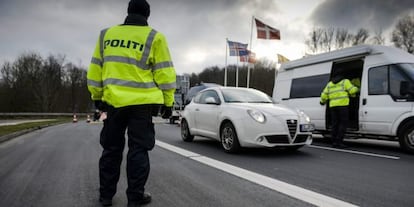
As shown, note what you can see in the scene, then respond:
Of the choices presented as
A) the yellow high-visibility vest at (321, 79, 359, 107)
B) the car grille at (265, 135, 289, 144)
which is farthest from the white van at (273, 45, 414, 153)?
the car grille at (265, 135, 289, 144)

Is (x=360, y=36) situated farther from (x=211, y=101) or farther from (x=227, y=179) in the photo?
(x=227, y=179)

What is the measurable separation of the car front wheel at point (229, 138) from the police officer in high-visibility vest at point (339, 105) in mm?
2882

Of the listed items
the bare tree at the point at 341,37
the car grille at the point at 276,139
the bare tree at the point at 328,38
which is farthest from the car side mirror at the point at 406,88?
the bare tree at the point at 328,38

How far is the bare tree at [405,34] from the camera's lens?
41125 millimetres

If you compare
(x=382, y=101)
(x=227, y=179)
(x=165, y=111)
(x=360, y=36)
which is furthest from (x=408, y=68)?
(x=360, y=36)

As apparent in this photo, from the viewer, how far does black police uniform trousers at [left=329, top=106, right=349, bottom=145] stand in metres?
7.29

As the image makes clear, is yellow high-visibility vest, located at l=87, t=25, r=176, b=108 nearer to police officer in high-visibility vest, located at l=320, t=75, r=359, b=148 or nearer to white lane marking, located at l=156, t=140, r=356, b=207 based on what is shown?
white lane marking, located at l=156, t=140, r=356, b=207

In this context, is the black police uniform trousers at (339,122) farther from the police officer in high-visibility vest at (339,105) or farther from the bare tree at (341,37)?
the bare tree at (341,37)

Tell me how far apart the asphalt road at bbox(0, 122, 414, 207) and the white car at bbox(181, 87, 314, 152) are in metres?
0.32

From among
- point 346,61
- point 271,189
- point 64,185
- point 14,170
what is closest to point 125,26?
point 64,185

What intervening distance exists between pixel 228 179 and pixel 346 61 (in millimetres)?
6032

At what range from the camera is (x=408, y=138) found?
6.50 meters

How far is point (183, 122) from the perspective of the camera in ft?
28.1

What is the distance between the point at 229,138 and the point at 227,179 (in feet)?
7.64
